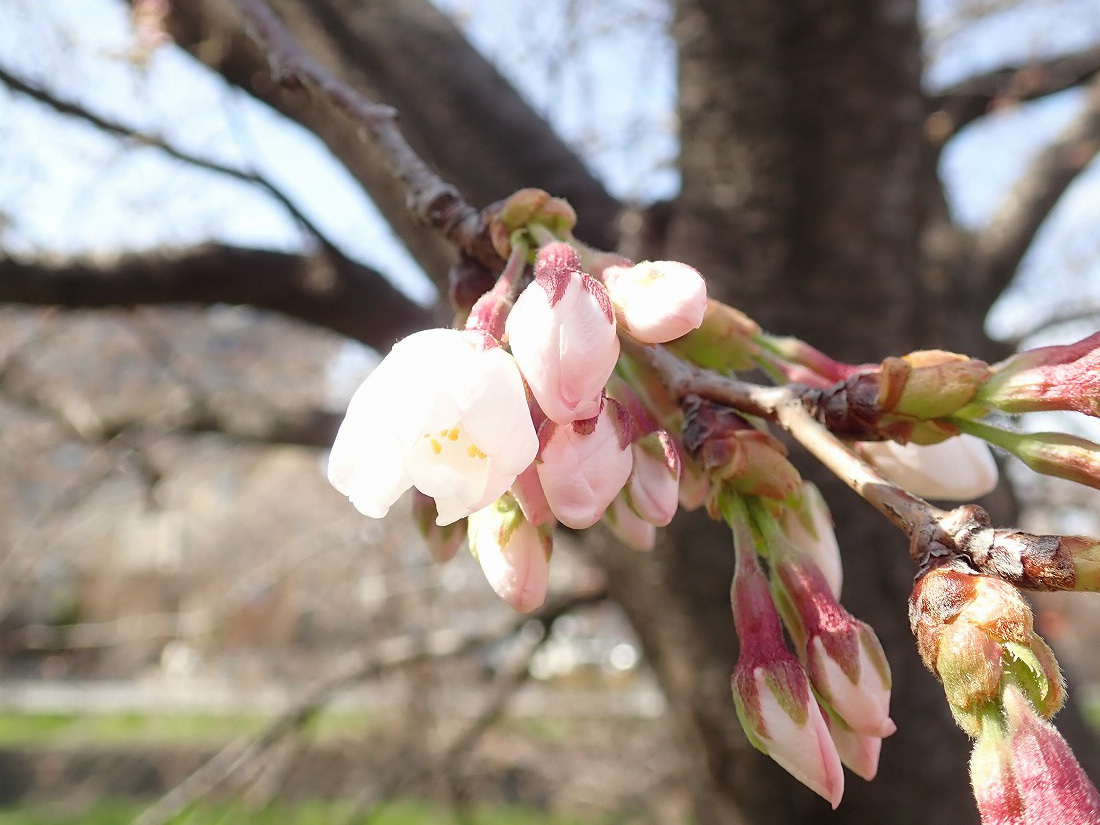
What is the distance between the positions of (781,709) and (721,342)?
251 mm

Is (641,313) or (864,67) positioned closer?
(641,313)

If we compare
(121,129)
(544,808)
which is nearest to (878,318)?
(121,129)

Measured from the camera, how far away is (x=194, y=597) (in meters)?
10.0

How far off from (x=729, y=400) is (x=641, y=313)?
0.10m

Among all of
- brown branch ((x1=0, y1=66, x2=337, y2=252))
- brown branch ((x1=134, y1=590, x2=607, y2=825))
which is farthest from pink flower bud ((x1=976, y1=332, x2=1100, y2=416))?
brown branch ((x1=134, y1=590, x2=607, y2=825))

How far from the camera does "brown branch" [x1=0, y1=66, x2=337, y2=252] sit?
209 centimetres

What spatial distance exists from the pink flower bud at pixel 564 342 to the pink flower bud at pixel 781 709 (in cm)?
18

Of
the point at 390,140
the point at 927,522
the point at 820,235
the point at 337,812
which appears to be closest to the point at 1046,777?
the point at 927,522

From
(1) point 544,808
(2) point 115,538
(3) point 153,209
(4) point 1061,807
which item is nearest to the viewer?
(4) point 1061,807

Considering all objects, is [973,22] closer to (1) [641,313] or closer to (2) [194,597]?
(1) [641,313]

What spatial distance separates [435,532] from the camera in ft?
2.17

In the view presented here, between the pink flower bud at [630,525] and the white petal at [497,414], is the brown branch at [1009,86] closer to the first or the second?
the pink flower bud at [630,525]

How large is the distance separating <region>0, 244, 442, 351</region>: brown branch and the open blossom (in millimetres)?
1484

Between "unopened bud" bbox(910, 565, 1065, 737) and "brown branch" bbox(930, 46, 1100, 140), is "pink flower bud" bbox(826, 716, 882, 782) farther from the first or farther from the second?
"brown branch" bbox(930, 46, 1100, 140)
